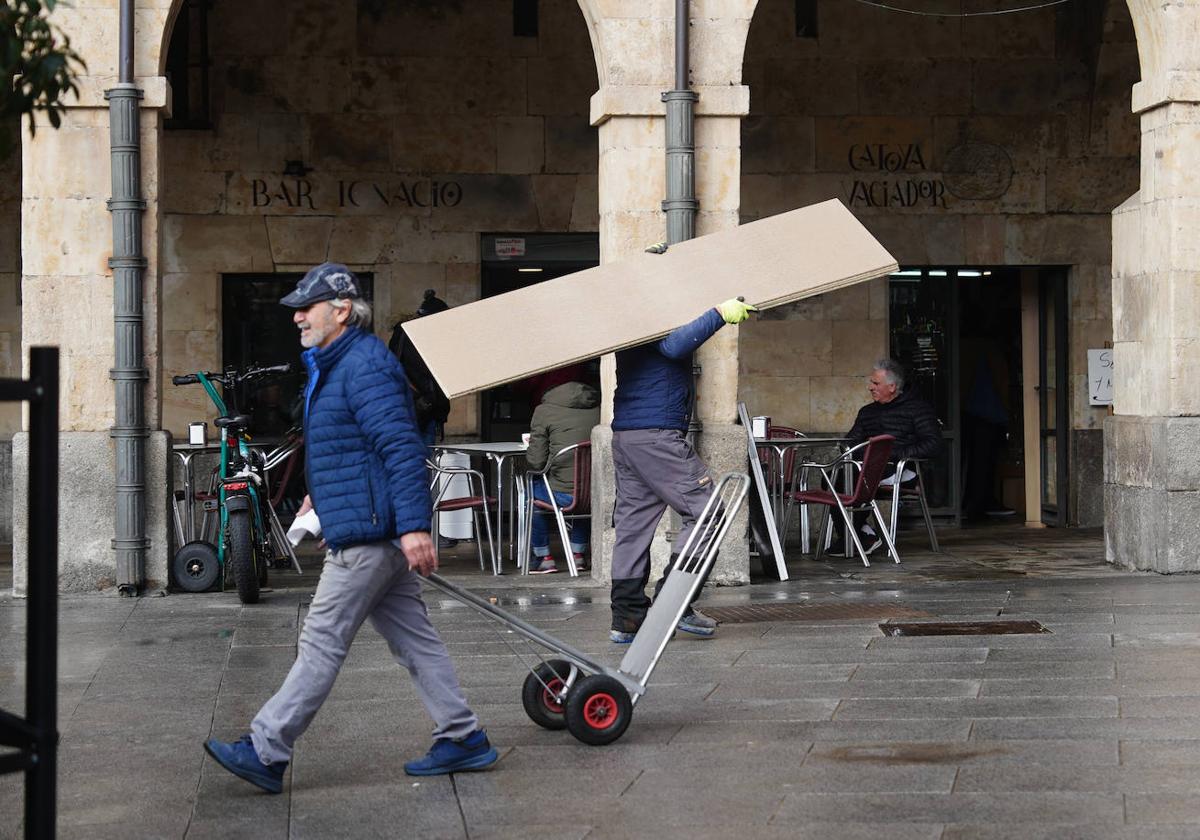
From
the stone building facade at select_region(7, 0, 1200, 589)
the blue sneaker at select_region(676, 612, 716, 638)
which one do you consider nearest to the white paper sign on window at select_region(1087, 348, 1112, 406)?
the stone building facade at select_region(7, 0, 1200, 589)

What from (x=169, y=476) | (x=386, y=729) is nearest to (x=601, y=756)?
(x=386, y=729)

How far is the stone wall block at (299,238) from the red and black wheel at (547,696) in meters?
8.65

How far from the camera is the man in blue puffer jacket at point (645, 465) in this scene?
809cm

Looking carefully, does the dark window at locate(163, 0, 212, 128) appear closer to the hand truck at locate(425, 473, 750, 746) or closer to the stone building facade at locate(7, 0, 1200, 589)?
the stone building facade at locate(7, 0, 1200, 589)

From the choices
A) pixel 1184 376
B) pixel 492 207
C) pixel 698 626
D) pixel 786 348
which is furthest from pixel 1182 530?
pixel 492 207

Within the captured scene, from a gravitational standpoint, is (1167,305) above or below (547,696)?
above

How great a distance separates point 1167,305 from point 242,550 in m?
5.91

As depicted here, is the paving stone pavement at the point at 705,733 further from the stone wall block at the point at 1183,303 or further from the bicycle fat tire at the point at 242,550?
the stone wall block at the point at 1183,303

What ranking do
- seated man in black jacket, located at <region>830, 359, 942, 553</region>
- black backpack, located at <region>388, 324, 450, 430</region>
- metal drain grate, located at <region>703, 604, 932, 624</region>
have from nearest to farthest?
metal drain grate, located at <region>703, 604, 932, 624</region>
seated man in black jacket, located at <region>830, 359, 942, 553</region>
black backpack, located at <region>388, 324, 450, 430</region>

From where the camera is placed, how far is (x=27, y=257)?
34.1 feet

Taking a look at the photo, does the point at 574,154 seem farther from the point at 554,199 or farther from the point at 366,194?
the point at 366,194

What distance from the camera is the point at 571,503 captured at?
11.5m

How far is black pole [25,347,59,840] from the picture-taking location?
3.37 metres

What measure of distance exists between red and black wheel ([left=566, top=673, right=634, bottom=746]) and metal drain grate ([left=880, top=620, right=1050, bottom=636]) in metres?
2.86
